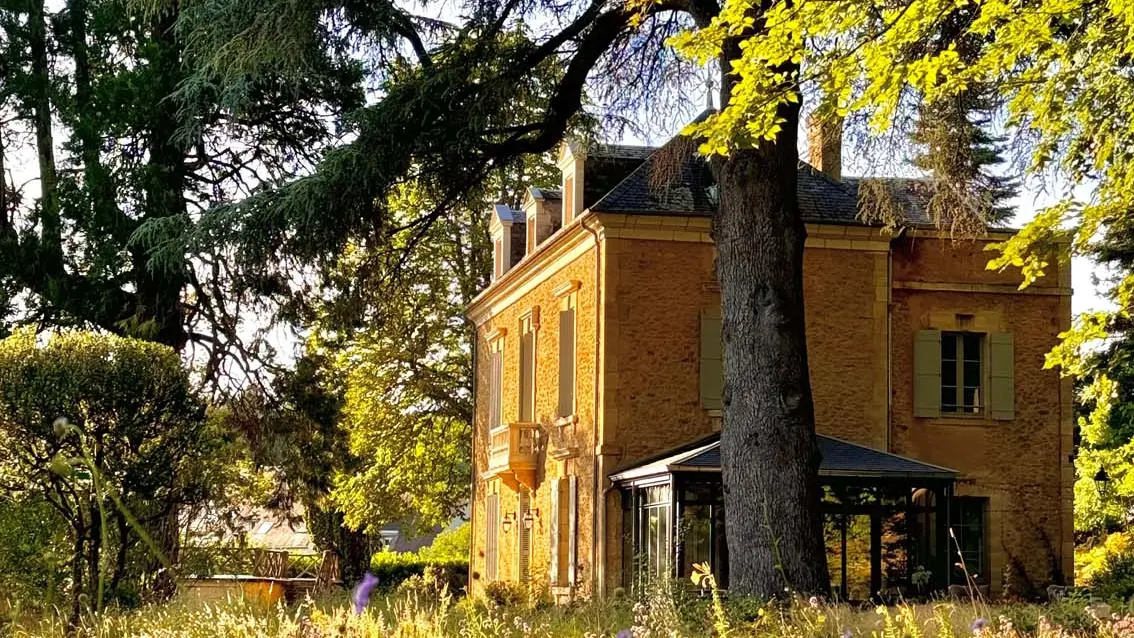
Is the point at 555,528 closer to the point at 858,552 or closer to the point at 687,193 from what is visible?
the point at 858,552

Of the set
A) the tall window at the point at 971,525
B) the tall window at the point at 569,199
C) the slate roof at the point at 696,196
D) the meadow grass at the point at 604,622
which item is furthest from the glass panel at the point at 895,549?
the meadow grass at the point at 604,622

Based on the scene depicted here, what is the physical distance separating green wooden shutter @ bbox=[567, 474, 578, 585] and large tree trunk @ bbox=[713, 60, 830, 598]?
10.8 meters

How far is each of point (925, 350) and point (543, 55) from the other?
1146cm

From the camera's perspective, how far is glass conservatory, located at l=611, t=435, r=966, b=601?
2169cm

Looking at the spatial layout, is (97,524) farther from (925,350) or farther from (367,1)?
(925,350)

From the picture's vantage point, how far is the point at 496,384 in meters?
31.1

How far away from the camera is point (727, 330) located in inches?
554

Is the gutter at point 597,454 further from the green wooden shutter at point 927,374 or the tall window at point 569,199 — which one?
the green wooden shutter at point 927,374

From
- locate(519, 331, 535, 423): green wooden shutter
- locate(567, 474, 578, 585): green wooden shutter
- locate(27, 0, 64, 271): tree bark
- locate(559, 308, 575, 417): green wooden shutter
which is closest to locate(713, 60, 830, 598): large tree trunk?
locate(567, 474, 578, 585): green wooden shutter

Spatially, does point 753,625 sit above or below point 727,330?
below

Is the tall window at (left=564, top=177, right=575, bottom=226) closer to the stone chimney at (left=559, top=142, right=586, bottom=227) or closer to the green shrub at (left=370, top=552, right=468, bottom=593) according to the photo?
the stone chimney at (left=559, top=142, right=586, bottom=227)

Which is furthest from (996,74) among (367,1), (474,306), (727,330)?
(474,306)

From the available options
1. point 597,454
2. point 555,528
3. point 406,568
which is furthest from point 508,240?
point 406,568

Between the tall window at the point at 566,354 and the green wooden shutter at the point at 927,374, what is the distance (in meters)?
5.58
